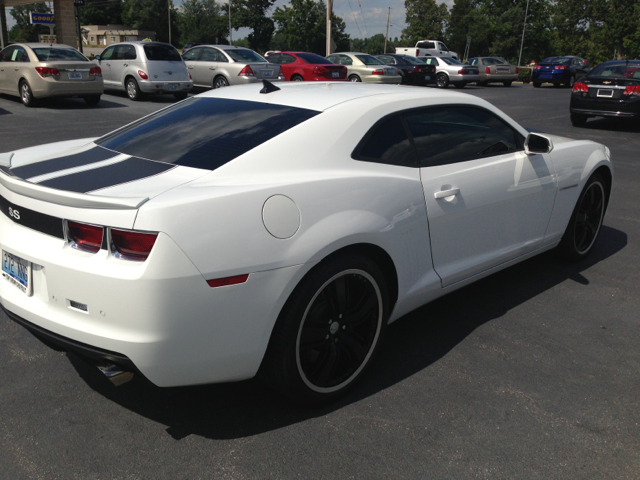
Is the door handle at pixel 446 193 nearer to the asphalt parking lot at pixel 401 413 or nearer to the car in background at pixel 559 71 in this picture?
the asphalt parking lot at pixel 401 413

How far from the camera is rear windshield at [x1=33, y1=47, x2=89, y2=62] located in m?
14.2

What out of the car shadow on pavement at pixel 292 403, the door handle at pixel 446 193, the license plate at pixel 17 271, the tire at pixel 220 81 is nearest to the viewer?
the license plate at pixel 17 271

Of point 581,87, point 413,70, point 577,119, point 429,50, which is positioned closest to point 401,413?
point 581,87

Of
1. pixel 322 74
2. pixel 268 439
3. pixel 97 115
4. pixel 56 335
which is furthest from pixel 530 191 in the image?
pixel 322 74

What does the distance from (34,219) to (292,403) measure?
147 centimetres

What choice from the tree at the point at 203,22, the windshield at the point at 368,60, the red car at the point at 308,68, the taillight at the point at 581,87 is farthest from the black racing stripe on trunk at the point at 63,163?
the tree at the point at 203,22

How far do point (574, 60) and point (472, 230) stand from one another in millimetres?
32077

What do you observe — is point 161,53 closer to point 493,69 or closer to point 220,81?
point 220,81

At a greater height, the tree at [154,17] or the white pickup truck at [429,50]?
the tree at [154,17]

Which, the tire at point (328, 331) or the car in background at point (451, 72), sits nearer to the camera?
the tire at point (328, 331)

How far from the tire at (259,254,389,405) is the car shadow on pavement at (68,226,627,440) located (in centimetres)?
16

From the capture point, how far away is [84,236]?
8.04ft

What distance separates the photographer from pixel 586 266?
5.05 metres

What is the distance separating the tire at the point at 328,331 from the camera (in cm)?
267
